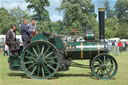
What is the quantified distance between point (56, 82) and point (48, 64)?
87 centimetres

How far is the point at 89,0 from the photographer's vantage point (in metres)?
54.0

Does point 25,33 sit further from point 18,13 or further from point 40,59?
point 18,13

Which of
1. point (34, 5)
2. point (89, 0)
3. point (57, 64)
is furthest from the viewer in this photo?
point (34, 5)

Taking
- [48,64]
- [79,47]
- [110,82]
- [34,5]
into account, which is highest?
[34,5]

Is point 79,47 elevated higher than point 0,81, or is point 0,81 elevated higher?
point 79,47

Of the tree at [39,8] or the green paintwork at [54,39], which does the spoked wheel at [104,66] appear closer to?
the green paintwork at [54,39]

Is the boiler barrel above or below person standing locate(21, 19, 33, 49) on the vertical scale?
below

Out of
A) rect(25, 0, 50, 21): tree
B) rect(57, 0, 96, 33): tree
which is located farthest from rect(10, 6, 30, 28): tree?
rect(57, 0, 96, 33): tree

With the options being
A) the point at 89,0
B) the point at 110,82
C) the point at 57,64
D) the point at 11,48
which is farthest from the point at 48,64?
the point at 89,0

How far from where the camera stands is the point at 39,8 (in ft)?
193

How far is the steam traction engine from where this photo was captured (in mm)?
8422

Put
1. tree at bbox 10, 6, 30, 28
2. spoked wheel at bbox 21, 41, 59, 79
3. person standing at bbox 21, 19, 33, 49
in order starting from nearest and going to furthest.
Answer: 1. spoked wheel at bbox 21, 41, 59, 79
2. person standing at bbox 21, 19, 33, 49
3. tree at bbox 10, 6, 30, 28

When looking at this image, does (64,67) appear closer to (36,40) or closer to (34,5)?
(36,40)

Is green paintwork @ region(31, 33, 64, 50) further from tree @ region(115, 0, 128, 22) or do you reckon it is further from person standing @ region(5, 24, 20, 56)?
tree @ region(115, 0, 128, 22)
